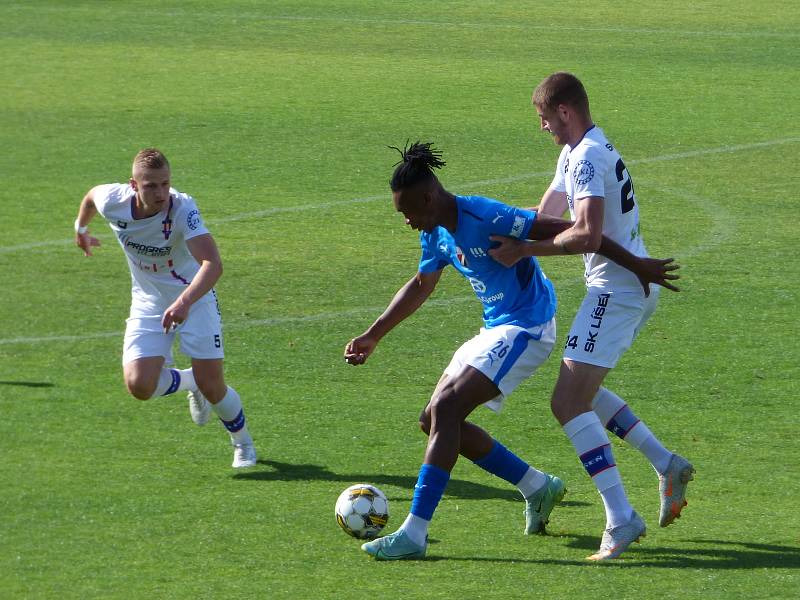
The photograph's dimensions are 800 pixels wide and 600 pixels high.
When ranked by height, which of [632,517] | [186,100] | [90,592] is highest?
[186,100]

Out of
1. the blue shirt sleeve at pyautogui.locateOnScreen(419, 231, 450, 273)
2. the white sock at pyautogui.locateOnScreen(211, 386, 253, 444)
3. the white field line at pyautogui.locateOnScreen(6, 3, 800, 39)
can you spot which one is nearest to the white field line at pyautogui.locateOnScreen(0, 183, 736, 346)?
the white sock at pyautogui.locateOnScreen(211, 386, 253, 444)

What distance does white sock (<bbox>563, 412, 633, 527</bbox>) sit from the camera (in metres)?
6.77

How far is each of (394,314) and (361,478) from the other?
1192mm

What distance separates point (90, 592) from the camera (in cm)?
639

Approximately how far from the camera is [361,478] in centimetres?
810

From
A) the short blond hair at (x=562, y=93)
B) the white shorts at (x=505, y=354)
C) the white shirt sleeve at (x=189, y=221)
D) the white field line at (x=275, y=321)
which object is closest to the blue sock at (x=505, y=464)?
the white shorts at (x=505, y=354)

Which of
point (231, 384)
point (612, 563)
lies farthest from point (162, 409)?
point (612, 563)

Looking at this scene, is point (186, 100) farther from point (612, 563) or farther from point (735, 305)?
point (612, 563)

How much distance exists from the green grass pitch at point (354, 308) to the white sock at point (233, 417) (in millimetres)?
207

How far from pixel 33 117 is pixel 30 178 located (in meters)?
3.72

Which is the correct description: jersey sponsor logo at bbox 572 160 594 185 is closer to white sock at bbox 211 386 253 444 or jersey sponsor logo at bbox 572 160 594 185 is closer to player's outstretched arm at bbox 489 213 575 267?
player's outstretched arm at bbox 489 213 575 267

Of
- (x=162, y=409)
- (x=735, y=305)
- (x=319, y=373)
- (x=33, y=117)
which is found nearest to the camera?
(x=162, y=409)

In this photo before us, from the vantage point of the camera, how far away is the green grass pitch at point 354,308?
6.88 m

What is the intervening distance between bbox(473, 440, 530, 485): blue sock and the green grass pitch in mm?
318
